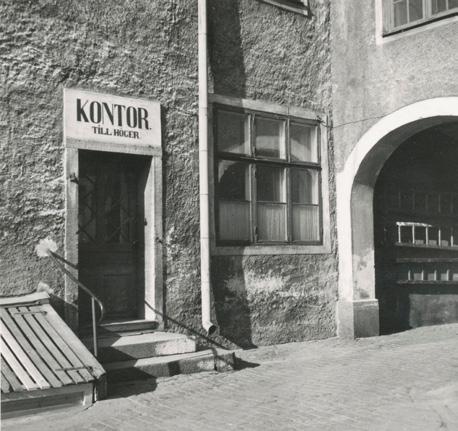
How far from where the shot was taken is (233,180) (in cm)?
861

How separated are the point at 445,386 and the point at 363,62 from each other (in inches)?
194

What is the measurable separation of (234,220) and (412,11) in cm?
376

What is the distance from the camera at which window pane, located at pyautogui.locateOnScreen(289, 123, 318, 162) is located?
9284mm

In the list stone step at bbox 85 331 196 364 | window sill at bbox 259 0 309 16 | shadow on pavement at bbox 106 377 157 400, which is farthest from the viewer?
window sill at bbox 259 0 309 16

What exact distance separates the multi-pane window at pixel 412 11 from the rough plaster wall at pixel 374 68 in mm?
118

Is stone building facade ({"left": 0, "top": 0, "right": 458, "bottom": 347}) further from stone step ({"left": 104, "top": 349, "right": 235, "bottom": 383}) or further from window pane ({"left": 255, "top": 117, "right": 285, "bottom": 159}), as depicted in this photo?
stone step ({"left": 104, "top": 349, "right": 235, "bottom": 383})

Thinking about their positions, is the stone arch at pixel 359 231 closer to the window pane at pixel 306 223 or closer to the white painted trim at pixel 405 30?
the window pane at pixel 306 223

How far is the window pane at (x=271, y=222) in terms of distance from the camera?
885 cm

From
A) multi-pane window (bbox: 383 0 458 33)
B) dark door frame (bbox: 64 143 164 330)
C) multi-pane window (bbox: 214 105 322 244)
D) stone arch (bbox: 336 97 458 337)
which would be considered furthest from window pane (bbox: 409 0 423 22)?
dark door frame (bbox: 64 143 164 330)

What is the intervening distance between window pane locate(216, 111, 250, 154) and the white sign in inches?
41.9

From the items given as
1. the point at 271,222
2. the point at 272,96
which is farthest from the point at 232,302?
the point at 272,96

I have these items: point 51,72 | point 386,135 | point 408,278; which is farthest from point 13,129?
point 408,278

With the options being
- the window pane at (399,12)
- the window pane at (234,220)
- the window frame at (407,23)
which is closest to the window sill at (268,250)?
the window pane at (234,220)

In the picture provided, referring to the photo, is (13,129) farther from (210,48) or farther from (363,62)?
(363,62)
